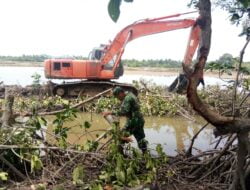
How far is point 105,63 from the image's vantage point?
16.2 metres

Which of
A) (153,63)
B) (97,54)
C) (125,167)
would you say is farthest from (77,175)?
(153,63)

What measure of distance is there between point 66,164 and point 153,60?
60.8 meters

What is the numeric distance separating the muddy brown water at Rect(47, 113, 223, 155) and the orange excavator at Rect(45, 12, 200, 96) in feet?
8.18

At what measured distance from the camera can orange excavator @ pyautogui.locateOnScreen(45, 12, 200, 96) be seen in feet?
51.6

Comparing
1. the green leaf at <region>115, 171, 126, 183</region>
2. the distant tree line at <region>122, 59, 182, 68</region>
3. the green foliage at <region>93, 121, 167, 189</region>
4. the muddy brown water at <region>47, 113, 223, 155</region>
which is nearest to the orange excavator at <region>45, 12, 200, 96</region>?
the muddy brown water at <region>47, 113, 223, 155</region>

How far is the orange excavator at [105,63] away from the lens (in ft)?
51.6

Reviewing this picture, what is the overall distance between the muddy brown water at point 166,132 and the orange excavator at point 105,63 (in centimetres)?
249

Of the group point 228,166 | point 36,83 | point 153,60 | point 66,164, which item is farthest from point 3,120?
point 153,60

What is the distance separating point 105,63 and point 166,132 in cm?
533

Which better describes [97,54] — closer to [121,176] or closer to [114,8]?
[121,176]

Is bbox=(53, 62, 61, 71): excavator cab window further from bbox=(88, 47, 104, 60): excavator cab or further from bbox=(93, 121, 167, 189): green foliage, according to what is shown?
bbox=(93, 121, 167, 189): green foliage

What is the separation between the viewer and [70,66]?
1659 cm

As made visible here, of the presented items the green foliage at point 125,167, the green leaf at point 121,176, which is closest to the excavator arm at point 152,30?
the green foliage at point 125,167

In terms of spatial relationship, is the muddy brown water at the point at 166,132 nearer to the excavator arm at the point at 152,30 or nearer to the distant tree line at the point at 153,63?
the excavator arm at the point at 152,30
